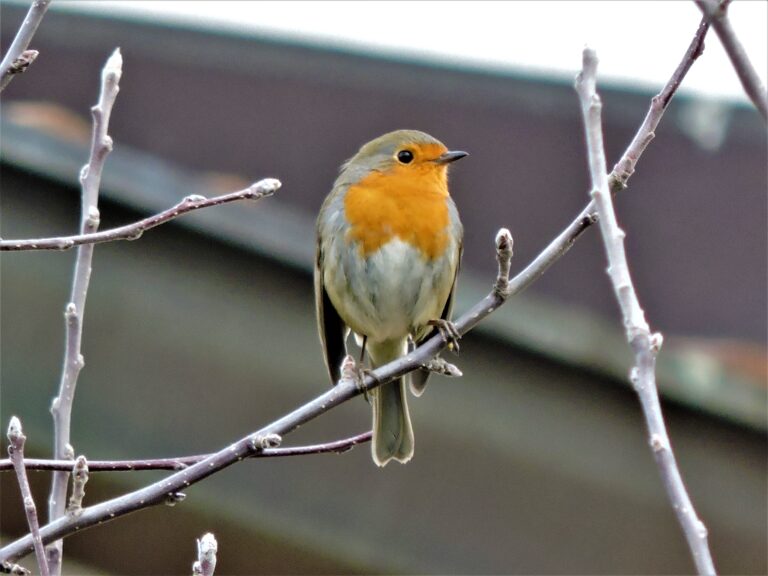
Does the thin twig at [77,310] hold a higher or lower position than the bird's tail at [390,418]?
lower

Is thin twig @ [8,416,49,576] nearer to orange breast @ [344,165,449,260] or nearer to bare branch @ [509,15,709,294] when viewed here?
bare branch @ [509,15,709,294]

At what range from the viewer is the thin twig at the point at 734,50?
4.48 ft

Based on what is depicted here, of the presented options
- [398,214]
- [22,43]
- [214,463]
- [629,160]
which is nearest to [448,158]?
[398,214]

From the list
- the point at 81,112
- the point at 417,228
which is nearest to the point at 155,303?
the point at 417,228

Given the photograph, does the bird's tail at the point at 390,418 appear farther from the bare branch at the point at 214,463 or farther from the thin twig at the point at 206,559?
the thin twig at the point at 206,559

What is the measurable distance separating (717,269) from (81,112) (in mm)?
3786

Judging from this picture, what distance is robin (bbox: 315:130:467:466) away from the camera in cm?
403

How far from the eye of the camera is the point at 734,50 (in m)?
1.38

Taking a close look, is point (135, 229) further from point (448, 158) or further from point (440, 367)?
point (448, 158)

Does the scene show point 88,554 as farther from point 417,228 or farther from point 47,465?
point 47,465

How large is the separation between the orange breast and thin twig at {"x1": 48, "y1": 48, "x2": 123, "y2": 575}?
1738 mm

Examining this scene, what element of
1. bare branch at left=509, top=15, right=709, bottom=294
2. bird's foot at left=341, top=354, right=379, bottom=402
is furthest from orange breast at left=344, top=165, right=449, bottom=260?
bare branch at left=509, top=15, right=709, bottom=294

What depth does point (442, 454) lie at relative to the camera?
411 centimetres

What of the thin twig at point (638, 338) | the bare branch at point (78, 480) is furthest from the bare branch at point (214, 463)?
the thin twig at point (638, 338)
